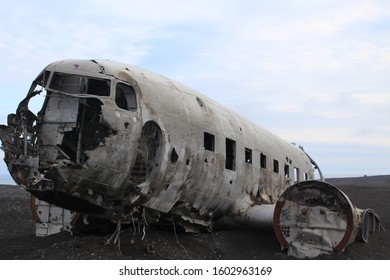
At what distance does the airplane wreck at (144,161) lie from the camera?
30.3ft

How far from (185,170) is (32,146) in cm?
340

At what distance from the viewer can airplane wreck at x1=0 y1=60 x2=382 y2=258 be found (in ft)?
30.3

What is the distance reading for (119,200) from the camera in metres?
9.81

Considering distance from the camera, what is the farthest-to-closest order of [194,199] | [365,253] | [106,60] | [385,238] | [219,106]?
[385,238] → [219,106] → [365,253] → [194,199] → [106,60]

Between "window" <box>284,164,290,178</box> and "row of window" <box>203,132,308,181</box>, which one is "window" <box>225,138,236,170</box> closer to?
"row of window" <box>203,132,308,181</box>

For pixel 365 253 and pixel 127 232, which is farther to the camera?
A: pixel 365 253

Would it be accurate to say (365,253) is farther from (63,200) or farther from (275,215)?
(63,200)

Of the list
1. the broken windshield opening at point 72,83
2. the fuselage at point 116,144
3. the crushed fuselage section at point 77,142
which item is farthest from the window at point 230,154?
the broken windshield opening at point 72,83

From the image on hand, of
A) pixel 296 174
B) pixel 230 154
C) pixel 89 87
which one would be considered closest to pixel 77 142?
pixel 89 87

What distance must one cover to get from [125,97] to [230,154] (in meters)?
4.21

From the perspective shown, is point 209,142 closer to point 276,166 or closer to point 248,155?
point 248,155

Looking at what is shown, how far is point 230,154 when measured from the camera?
1332 centimetres

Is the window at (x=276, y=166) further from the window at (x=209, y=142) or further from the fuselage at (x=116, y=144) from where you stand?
the window at (x=209, y=142)

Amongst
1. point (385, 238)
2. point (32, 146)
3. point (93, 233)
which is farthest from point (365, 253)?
point (32, 146)
